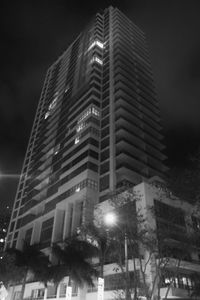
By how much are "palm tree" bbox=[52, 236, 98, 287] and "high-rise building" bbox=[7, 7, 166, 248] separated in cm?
1806

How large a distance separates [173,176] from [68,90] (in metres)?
81.0

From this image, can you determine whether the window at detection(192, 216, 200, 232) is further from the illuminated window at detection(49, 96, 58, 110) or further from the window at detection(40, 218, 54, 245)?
the illuminated window at detection(49, 96, 58, 110)

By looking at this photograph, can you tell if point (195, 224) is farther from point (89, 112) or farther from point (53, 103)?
point (53, 103)

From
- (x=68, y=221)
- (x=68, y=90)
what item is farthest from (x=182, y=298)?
(x=68, y=90)

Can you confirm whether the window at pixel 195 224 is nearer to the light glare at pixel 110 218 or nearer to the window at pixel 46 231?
the light glare at pixel 110 218

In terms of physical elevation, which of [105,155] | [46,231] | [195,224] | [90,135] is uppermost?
[90,135]

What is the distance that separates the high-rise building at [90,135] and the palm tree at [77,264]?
1806cm

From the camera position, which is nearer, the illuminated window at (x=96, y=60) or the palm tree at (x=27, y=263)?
the palm tree at (x=27, y=263)

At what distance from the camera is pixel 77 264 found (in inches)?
1572

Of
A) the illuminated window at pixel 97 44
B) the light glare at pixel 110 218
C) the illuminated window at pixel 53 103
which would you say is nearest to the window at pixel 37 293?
the light glare at pixel 110 218

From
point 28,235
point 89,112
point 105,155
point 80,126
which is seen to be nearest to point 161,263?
point 105,155

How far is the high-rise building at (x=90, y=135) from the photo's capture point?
239 feet

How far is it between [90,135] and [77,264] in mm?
44830

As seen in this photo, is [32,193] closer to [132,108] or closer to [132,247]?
[132,108]
